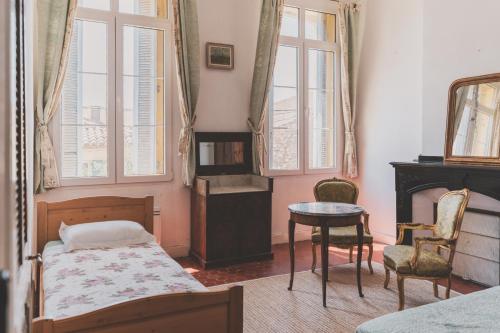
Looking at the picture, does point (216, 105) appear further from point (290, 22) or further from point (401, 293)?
point (401, 293)

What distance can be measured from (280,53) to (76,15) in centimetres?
225

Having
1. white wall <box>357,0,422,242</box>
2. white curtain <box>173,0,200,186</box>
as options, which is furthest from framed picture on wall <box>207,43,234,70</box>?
white wall <box>357,0,422,242</box>

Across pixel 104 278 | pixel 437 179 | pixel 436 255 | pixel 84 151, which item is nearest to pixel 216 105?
pixel 84 151

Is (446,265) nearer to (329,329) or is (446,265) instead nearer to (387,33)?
(329,329)

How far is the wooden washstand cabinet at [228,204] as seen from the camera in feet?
13.1

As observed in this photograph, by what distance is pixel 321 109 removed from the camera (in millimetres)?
5285

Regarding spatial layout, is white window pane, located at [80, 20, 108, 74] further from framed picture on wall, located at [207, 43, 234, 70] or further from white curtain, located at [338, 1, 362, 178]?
white curtain, located at [338, 1, 362, 178]

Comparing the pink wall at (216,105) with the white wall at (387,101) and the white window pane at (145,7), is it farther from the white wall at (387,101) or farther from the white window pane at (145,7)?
the white wall at (387,101)

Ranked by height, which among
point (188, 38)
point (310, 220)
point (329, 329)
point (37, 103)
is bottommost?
point (329, 329)

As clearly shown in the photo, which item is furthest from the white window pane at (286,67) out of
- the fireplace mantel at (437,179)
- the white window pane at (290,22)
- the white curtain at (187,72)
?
the fireplace mantel at (437,179)

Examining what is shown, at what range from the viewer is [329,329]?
271 centimetres

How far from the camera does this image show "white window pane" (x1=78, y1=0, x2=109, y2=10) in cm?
389

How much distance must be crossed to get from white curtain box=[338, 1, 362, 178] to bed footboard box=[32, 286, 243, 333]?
11.8 ft

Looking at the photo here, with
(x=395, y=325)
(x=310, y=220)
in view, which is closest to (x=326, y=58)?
(x=310, y=220)
